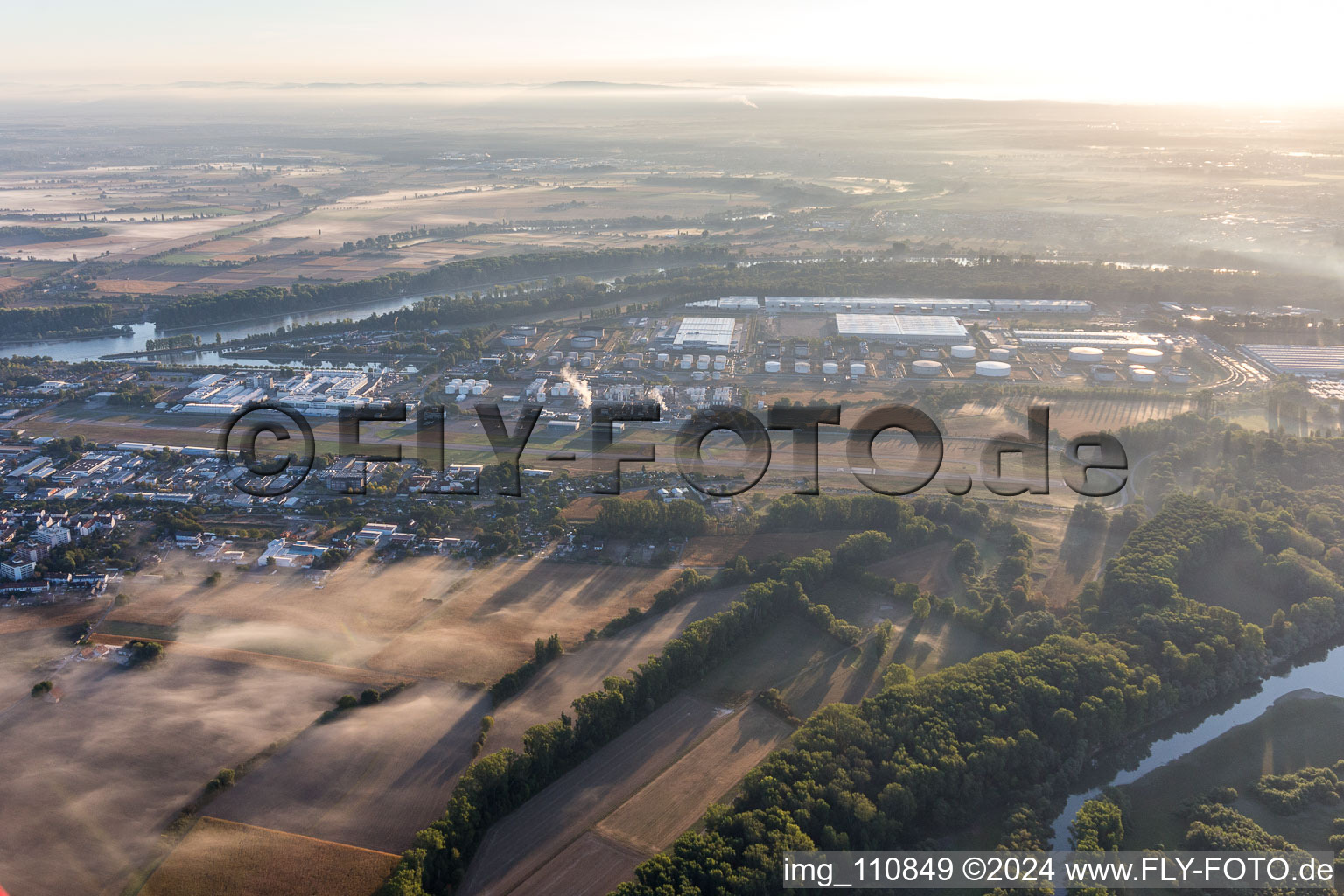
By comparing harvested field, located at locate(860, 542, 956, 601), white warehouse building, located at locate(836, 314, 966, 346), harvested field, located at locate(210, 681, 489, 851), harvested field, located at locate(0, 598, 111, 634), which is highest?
white warehouse building, located at locate(836, 314, 966, 346)

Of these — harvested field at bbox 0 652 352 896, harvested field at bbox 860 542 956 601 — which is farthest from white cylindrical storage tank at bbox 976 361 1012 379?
harvested field at bbox 0 652 352 896

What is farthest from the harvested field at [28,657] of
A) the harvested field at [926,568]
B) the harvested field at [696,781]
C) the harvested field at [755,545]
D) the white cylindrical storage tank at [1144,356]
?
the white cylindrical storage tank at [1144,356]

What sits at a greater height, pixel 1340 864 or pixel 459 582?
pixel 459 582

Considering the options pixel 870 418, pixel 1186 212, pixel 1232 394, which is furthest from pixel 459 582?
pixel 1186 212

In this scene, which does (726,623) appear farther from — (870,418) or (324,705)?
(870,418)

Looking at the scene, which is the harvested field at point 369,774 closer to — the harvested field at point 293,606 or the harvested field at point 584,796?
the harvested field at point 584,796

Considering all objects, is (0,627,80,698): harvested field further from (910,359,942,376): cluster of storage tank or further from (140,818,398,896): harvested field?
(910,359,942,376): cluster of storage tank
